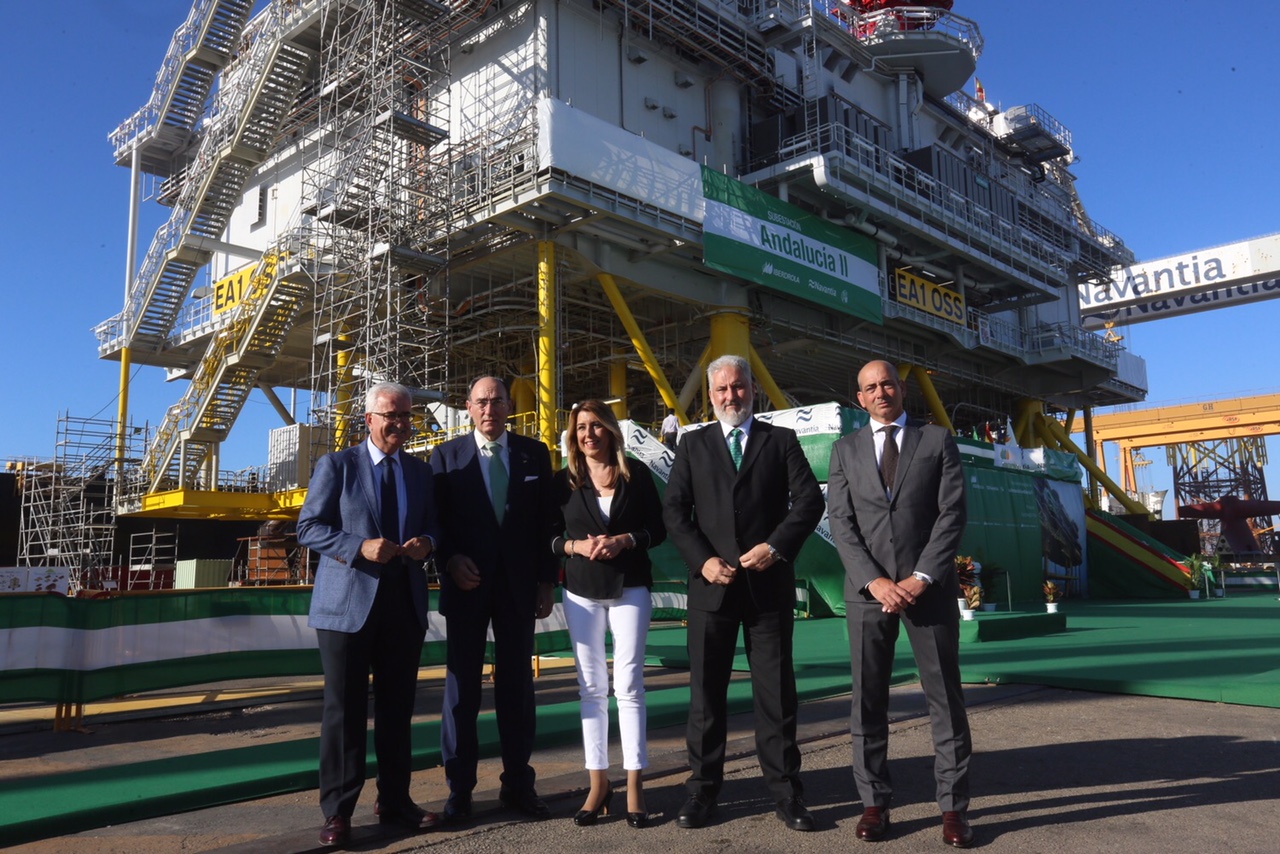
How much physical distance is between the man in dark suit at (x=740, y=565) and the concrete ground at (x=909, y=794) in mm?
315

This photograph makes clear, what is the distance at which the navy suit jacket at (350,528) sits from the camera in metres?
4.21

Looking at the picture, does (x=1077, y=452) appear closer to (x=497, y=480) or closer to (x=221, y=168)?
(x=221, y=168)

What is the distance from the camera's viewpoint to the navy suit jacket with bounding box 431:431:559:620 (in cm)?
457

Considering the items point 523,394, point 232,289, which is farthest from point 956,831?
point 232,289

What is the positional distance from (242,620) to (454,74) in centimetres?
1927

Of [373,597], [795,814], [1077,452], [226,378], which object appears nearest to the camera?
[795,814]

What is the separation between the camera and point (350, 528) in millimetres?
4340

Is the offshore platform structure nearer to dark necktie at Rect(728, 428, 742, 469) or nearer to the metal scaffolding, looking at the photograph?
the metal scaffolding

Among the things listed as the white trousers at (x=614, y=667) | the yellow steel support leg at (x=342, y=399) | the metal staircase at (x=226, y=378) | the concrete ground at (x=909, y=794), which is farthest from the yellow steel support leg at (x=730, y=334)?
the white trousers at (x=614, y=667)

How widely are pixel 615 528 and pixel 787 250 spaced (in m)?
20.6

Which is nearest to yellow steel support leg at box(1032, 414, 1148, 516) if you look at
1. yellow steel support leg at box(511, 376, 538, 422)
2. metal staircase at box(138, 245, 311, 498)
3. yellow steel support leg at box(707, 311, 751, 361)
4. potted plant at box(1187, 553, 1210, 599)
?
potted plant at box(1187, 553, 1210, 599)

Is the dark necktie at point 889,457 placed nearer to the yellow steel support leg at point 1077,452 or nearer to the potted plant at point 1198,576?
the potted plant at point 1198,576

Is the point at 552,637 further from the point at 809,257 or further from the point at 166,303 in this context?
the point at 166,303

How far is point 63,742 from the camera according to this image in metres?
6.95
